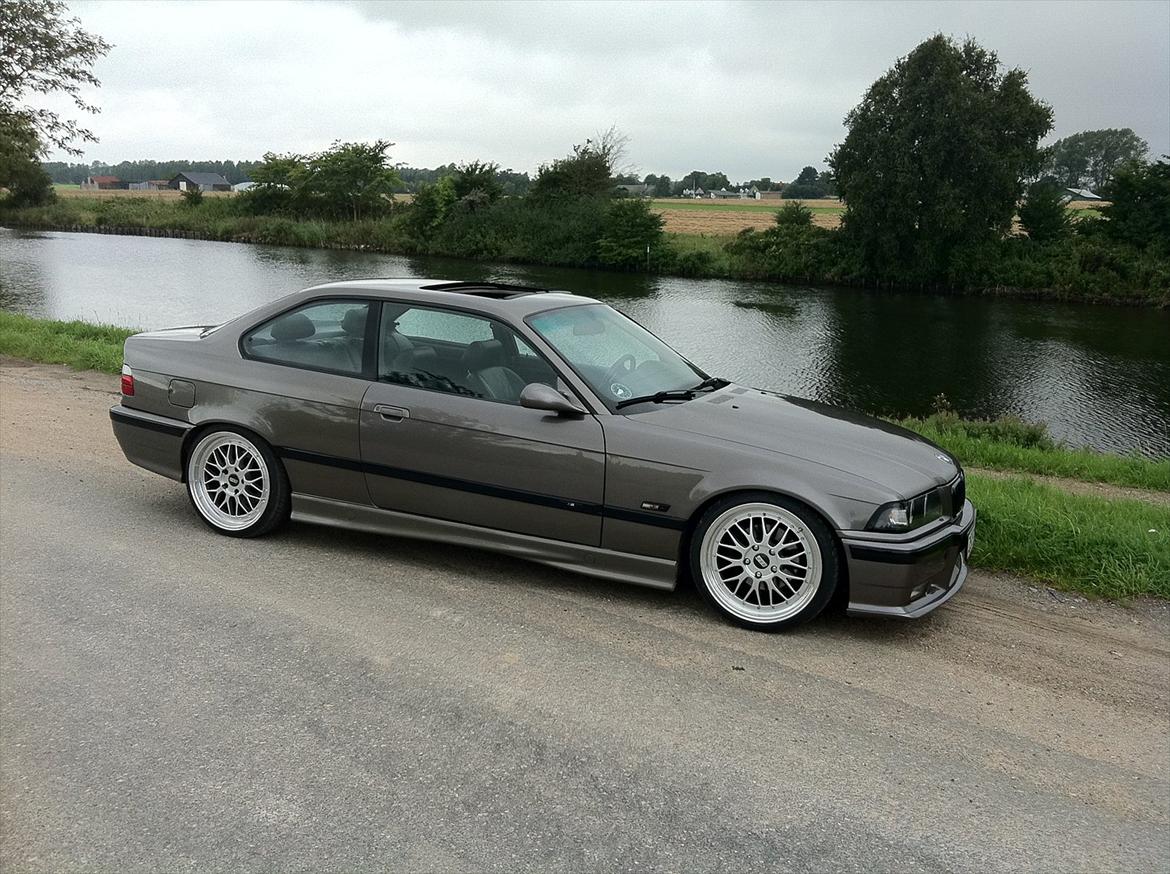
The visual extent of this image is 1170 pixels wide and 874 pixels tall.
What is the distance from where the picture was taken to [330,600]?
474 cm

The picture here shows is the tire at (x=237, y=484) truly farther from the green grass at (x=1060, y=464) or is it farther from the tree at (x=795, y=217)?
the tree at (x=795, y=217)

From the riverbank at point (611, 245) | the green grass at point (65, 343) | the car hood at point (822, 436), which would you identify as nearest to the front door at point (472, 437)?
the car hood at point (822, 436)

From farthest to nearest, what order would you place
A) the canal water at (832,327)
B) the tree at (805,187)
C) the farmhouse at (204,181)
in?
the farmhouse at (204,181) < the tree at (805,187) < the canal water at (832,327)

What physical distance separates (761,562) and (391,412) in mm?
2023

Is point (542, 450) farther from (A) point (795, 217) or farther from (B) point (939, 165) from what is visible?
(A) point (795, 217)

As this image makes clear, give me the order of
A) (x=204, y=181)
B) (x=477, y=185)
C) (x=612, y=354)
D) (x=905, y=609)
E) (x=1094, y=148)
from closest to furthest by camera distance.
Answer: (x=905, y=609) → (x=612, y=354) → (x=477, y=185) → (x=1094, y=148) → (x=204, y=181)

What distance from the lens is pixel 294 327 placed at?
5605 millimetres

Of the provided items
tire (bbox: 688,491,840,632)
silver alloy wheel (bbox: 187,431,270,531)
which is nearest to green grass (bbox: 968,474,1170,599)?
tire (bbox: 688,491,840,632)

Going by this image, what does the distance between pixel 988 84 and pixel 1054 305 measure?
1530 cm

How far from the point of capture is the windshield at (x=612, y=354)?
5051mm

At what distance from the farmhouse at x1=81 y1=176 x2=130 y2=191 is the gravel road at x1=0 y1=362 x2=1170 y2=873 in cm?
16086

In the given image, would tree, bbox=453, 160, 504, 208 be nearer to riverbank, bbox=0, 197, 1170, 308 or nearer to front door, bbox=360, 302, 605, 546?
riverbank, bbox=0, 197, 1170, 308

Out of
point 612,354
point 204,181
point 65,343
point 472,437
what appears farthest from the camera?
point 204,181

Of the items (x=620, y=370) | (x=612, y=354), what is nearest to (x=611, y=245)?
(x=612, y=354)
